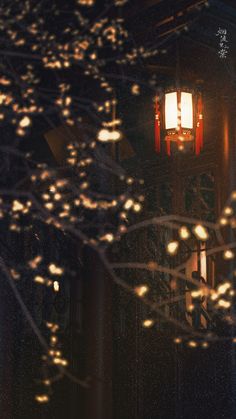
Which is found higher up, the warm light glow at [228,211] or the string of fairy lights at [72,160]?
the string of fairy lights at [72,160]

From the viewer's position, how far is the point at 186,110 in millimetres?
9570

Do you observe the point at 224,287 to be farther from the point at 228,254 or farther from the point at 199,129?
the point at 199,129

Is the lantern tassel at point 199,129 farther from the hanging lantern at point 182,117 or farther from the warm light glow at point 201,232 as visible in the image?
the warm light glow at point 201,232

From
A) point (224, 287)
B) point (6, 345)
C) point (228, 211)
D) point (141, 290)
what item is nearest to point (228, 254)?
point (224, 287)

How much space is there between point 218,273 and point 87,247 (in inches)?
103

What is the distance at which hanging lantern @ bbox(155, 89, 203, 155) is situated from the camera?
9.48 m

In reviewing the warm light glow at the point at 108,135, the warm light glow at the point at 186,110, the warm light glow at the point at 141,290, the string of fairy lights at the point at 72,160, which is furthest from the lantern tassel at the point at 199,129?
the warm light glow at the point at 141,290

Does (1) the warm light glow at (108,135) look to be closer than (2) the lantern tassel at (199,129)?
No

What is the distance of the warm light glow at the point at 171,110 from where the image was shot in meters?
9.53

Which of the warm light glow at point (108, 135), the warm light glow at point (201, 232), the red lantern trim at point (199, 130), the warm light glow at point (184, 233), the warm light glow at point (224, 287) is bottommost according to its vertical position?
the warm light glow at point (224, 287)

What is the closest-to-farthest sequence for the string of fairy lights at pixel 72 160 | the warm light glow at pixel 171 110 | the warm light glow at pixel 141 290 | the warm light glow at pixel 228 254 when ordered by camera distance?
1. the warm light glow at pixel 228 254
2. the warm light glow at pixel 171 110
3. the string of fairy lights at pixel 72 160
4. the warm light glow at pixel 141 290

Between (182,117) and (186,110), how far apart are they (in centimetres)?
16

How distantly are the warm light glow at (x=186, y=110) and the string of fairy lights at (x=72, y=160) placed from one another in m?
1.04

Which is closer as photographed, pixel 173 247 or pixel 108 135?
pixel 173 247
